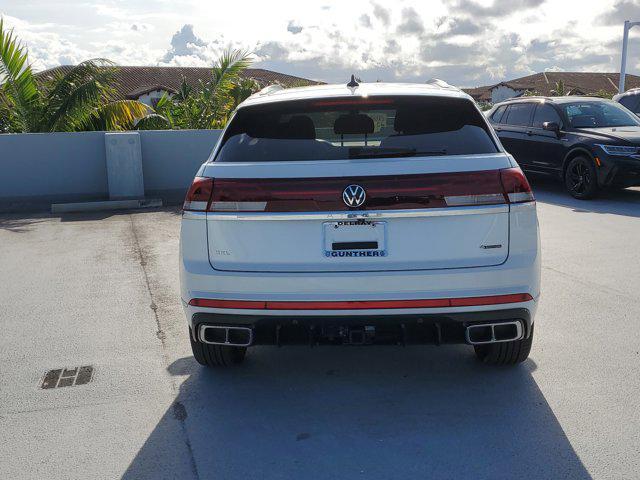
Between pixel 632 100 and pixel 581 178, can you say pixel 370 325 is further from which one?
pixel 632 100

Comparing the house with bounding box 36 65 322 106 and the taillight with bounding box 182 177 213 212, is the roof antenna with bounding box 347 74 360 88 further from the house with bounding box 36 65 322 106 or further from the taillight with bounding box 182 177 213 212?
the house with bounding box 36 65 322 106

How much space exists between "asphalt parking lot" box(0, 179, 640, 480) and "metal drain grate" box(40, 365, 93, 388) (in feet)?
0.24

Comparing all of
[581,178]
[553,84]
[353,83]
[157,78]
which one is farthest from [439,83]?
[553,84]

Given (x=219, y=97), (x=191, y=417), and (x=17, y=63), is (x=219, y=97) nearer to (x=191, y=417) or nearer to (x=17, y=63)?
(x=17, y=63)

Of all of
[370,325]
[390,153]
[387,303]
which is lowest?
[370,325]

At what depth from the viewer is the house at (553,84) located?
72562 mm

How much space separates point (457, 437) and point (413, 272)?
83 cm

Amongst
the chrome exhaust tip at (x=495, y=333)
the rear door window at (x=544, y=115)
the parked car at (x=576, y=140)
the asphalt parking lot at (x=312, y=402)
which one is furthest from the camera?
the rear door window at (x=544, y=115)

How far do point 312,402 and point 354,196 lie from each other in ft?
4.02

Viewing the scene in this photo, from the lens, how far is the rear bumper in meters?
3.64

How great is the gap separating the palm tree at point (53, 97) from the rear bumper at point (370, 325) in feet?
35.5

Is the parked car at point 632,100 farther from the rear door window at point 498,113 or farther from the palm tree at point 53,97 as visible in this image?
the palm tree at point 53,97

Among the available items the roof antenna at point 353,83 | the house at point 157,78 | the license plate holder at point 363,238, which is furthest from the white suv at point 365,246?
the house at point 157,78

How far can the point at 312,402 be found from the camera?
4000mm
